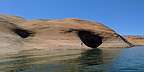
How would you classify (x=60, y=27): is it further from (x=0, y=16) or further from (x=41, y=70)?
(x=41, y=70)

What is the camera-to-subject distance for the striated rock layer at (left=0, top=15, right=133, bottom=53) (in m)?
121

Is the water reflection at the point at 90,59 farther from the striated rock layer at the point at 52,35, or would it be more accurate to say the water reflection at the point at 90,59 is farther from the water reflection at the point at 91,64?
the striated rock layer at the point at 52,35

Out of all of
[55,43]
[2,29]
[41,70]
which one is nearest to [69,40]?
[55,43]

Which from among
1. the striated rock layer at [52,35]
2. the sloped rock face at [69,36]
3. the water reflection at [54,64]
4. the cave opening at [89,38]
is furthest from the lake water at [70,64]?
the cave opening at [89,38]

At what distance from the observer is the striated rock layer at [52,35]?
121062mm

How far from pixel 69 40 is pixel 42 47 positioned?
777 inches

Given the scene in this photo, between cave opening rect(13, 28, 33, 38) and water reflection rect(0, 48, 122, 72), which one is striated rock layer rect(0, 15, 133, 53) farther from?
water reflection rect(0, 48, 122, 72)

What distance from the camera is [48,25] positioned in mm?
147875

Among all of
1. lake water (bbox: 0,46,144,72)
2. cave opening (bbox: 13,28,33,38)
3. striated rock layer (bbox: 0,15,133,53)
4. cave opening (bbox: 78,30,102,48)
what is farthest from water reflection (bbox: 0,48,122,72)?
cave opening (bbox: 78,30,102,48)

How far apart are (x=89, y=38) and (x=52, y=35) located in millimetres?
20480

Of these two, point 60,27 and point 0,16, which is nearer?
point 0,16

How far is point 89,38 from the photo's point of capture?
15038 cm

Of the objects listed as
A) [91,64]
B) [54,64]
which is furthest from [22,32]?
[91,64]

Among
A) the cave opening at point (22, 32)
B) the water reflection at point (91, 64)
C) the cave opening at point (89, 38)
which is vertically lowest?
the water reflection at point (91, 64)
